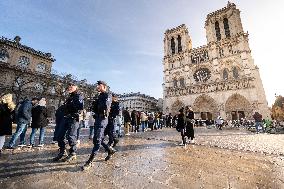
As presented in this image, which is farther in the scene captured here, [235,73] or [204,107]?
[204,107]

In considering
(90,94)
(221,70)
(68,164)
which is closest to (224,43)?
(221,70)

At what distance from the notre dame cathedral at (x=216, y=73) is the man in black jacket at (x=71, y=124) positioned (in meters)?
31.6

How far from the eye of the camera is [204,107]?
3459 cm

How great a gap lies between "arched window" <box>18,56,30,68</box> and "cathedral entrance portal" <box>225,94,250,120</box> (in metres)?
35.6

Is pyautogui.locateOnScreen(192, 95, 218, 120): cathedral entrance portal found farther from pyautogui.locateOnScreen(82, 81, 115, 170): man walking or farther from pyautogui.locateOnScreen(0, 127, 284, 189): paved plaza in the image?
pyautogui.locateOnScreen(82, 81, 115, 170): man walking

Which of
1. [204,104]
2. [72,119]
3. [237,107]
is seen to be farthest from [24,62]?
[237,107]

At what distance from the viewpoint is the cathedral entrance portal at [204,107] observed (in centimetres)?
3356

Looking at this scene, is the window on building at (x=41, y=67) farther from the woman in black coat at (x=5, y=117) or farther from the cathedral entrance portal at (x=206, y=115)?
the woman in black coat at (x=5, y=117)

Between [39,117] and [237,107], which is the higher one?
[237,107]

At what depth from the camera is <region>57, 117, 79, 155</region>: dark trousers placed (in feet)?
14.0

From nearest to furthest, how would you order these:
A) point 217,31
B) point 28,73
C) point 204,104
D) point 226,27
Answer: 1. point 28,73
2. point 204,104
3. point 226,27
4. point 217,31

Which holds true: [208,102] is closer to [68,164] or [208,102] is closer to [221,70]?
[221,70]

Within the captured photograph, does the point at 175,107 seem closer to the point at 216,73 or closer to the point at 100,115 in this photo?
the point at 216,73

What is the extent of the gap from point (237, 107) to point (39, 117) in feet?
107
